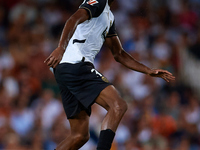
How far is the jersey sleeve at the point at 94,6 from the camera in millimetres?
3746

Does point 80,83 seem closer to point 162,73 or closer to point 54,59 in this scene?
point 54,59

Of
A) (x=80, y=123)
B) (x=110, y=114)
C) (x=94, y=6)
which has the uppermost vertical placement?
(x=94, y=6)

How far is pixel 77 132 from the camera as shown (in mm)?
4238

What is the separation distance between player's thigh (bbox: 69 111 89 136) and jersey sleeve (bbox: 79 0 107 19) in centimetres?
118

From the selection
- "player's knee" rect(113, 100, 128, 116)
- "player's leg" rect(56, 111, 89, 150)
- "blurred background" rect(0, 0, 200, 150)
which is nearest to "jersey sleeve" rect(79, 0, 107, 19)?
"player's knee" rect(113, 100, 128, 116)

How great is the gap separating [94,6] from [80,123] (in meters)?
1.40

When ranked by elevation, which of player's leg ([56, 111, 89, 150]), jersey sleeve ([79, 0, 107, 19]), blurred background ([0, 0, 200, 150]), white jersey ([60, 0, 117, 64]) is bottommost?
blurred background ([0, 0, 200, 150])

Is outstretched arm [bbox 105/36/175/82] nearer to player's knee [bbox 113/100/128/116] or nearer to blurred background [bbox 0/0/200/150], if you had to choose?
player's knee [bbox 113/100/128/116]

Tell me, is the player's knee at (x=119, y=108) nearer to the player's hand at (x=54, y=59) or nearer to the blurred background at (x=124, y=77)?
the player's hand at (x=54, y=59)

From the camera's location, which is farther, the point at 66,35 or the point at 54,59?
the point at 66,35

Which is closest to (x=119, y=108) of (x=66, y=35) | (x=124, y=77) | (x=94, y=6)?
(x=66, y=35)

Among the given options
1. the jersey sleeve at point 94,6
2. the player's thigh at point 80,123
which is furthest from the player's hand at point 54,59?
the player's thigh at point 80,123

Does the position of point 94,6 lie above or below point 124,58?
above

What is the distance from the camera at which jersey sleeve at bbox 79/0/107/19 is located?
375 cm
